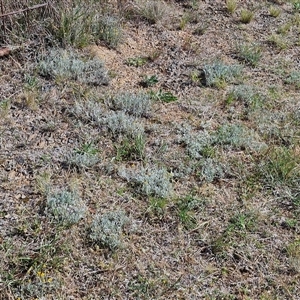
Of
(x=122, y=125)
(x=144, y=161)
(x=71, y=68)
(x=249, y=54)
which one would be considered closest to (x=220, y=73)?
(x=249, y=54)

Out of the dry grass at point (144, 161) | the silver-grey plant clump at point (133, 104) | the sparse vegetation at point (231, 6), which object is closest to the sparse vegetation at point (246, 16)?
the sparse vegetation at point (231, 6)

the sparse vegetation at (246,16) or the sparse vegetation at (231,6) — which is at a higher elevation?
the sparse vegetation at (231,6)

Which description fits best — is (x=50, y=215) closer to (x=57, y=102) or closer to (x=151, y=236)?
(x=151, y=236)

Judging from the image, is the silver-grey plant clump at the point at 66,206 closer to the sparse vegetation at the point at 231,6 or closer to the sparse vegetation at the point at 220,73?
the sparse vegetation at the point at 220,73

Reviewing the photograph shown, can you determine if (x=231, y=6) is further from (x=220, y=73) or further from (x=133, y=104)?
(x=133, y=104)

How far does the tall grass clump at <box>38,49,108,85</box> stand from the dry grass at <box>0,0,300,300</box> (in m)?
0.01

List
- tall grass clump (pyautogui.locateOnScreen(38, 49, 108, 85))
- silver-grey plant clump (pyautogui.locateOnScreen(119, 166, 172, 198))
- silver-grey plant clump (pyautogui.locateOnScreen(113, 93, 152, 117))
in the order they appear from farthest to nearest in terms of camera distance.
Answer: tall grass clump (pyautogui.locateOnScreen(38, 49, 108, 85)) < silver-grey plant clump (pyautogui.locateOnScreen(113, 93, 152, 117)) < silver-grey plant clump (pyautogui.locateOnScreen(119, 166, 172, 198))

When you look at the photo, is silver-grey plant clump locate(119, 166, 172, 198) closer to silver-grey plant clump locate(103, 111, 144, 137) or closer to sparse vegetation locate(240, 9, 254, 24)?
silver-grey plant clump locate(103, 111, 144, 137)

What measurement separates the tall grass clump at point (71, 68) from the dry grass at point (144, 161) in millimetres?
14

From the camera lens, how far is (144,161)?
4109 mm

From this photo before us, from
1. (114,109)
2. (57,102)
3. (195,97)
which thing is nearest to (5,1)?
(57,102)

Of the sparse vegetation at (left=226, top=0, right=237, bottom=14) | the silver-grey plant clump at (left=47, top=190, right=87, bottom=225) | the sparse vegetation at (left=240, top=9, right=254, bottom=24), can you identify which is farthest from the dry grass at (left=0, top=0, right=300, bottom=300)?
the sparse vegetation at (left=226, top=0, right=237, bottom=14)

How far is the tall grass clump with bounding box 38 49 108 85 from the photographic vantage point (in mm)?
4938

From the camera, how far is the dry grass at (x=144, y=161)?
10.8 ft
